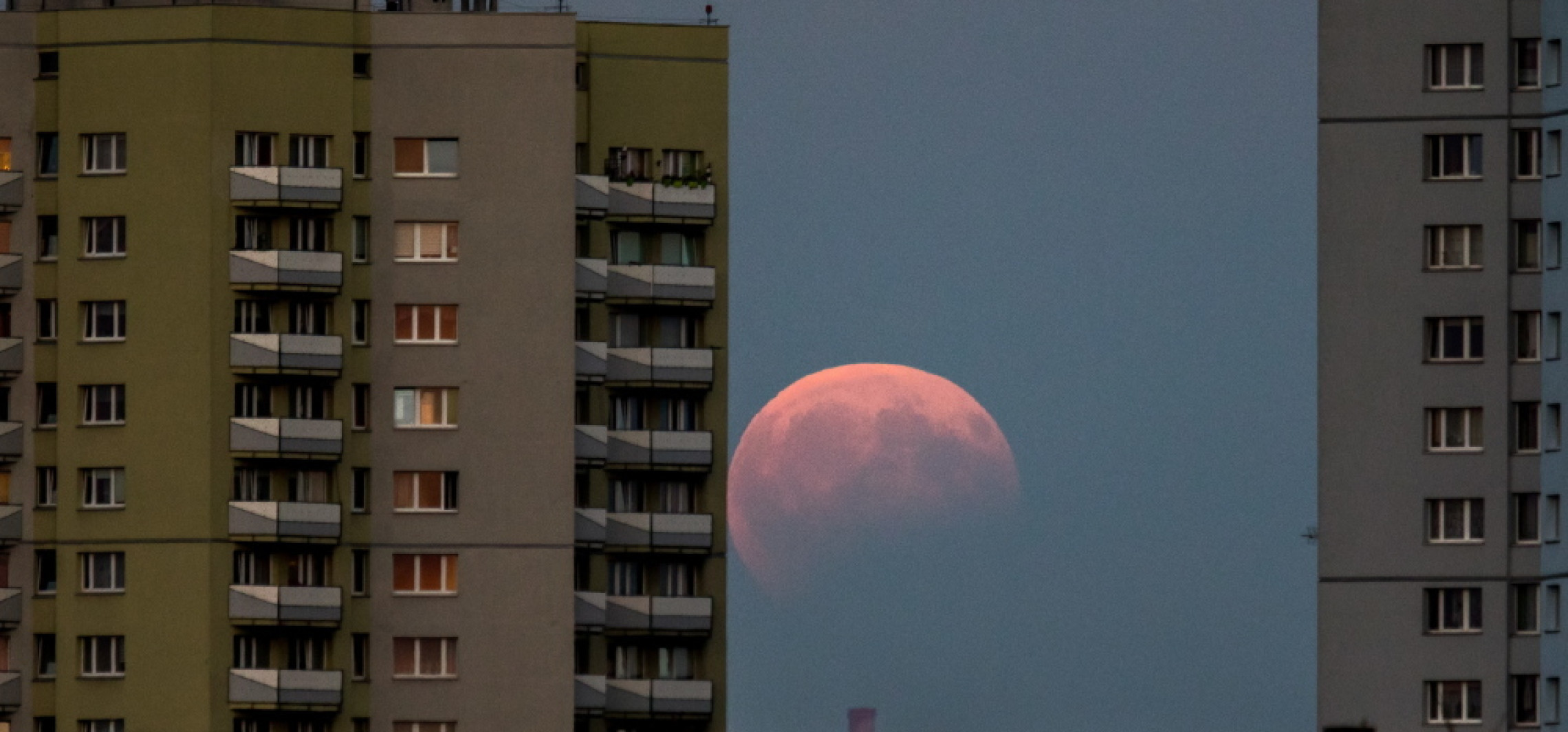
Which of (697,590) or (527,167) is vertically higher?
(527,167)

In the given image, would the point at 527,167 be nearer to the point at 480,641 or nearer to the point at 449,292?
the point at 449,292

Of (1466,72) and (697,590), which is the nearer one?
(1466,72)

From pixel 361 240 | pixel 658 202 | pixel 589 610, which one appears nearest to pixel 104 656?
pixel 361 240

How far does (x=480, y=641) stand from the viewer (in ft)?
428

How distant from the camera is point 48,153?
131750mm

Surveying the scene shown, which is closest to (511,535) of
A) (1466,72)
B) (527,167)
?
(527,167)

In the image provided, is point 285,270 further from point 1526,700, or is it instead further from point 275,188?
point 1526,700

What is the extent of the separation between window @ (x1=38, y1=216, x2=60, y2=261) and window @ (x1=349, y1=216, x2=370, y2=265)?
31.8 ft

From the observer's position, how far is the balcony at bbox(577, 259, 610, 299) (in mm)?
134500

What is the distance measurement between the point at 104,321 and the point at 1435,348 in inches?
1683

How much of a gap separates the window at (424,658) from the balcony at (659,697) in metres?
6.21

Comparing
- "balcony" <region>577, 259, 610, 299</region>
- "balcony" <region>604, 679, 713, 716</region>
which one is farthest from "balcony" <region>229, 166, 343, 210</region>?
"balcony" <region>604, 679, 713, 716</region>

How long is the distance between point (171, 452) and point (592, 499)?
583 inches

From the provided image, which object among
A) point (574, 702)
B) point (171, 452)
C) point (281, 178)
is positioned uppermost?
point (281, 178)
